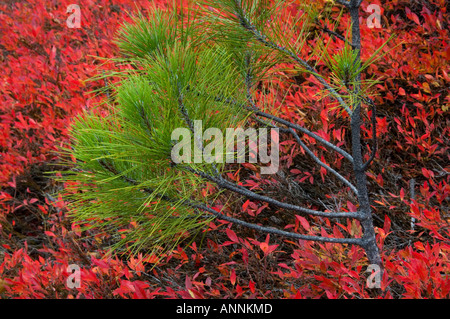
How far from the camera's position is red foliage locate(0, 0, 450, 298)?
1.97 meters

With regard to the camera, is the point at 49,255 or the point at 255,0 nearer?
the point at 255,0

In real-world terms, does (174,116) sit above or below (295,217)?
above

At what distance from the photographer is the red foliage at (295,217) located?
1970 mm

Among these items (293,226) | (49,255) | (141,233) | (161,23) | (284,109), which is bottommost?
(49,255)

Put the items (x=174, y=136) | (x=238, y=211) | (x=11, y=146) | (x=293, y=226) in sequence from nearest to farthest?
(x=174, y=136)
(x=293, y=226)
(x=238, y=211)
(x=11, y=146)

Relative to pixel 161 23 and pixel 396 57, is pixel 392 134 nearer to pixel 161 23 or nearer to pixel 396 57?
pixel 396 57

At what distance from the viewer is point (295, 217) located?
247 cm

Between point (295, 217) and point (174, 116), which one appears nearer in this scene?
point (174, 116)

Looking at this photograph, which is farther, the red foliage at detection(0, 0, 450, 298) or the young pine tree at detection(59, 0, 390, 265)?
the red foliage at detection(0, 0, 450, 298)

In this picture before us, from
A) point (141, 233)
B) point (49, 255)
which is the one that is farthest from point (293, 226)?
point (49, 255)

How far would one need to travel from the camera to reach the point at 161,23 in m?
1.66

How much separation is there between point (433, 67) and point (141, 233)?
7.70ft

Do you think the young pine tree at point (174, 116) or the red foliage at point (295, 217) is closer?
the young pine tree at point (174, 116)
